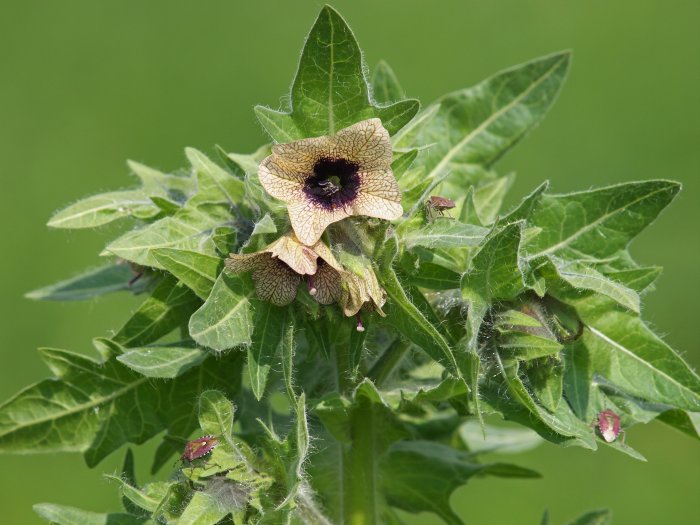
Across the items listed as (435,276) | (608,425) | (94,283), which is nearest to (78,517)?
(94,283)

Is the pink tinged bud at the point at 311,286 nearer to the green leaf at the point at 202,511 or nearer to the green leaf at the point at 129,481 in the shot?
the green leaf at the point at 202,511

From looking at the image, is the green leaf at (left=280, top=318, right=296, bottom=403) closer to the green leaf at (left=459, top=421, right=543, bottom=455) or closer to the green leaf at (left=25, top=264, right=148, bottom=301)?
the green leaf at (left=25, top=264, right=148, bottom=301)

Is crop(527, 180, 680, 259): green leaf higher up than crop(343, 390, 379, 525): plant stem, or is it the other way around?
crop(527, 180, 680, 259): green leaf

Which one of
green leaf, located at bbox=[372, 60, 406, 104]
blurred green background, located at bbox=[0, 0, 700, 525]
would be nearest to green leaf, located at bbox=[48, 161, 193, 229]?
green leaf, located at bbox=[372, 60, 406, 104]

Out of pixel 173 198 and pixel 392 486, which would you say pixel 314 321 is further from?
pixel 392 486

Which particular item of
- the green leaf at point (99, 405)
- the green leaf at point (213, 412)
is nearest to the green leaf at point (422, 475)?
the green leaf at point (99, 405)
